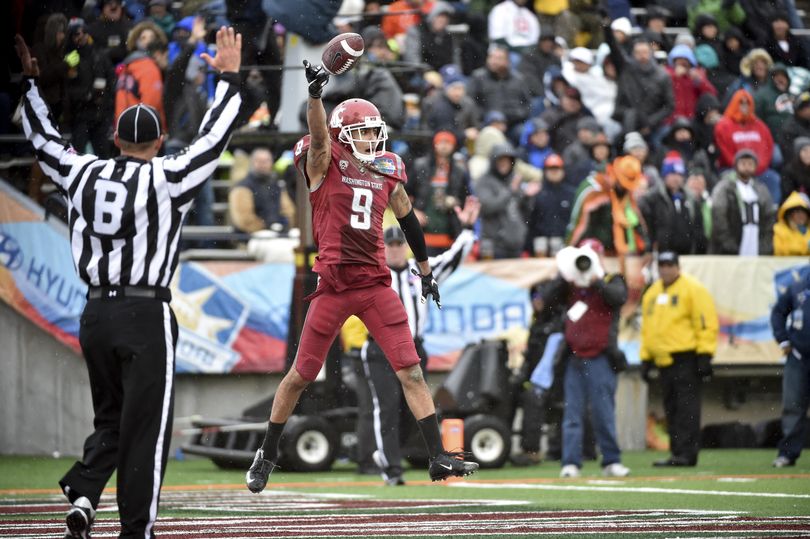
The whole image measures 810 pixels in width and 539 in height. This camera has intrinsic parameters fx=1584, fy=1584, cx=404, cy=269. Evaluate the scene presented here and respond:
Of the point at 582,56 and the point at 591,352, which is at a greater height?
the point at 582,56

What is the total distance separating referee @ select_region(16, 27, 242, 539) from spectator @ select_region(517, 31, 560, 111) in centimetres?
1236

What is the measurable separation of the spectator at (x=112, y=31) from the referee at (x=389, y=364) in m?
4.85

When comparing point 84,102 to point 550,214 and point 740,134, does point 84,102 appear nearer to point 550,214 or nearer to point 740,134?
point 550,214

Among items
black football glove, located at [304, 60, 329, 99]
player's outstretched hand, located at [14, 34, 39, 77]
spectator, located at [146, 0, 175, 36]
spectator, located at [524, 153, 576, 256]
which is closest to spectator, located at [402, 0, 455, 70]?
spectator, located at [524, 153, 576, 256]

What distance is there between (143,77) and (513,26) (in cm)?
546

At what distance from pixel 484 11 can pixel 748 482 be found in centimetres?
967

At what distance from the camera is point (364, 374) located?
13469mm

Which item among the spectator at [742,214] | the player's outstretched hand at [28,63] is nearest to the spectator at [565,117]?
the spectator at [742,214]

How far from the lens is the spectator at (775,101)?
19234mm

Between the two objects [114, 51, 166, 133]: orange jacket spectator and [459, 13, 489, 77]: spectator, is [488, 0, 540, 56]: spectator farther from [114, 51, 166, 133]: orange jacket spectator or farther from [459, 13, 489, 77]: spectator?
[114, 51, 166, 133]: orange jacket spectator

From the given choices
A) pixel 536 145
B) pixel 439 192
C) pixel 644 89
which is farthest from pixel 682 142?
pixel 439 192

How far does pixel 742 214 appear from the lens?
56.2 ft

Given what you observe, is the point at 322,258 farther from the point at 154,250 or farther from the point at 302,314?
the point at 302,314

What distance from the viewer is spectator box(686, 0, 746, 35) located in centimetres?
2091
